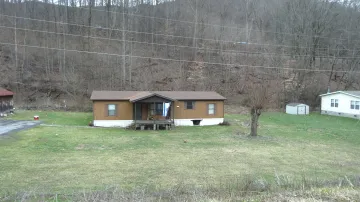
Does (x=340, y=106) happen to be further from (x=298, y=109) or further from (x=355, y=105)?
(x=298, y=109)

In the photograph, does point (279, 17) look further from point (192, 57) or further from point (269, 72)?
point (192, 57)

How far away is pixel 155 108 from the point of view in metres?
24.4

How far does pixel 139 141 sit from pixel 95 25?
32.0m

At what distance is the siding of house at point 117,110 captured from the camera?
22.8 metres

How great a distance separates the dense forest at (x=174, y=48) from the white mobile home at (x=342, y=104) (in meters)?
5.26

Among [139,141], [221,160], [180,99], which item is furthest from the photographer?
[180,99]

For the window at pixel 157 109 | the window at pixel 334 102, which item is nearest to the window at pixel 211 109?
the window at pixel 157 109

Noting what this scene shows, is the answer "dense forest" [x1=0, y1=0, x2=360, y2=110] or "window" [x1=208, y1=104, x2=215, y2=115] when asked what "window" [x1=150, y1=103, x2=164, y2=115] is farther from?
"dense forest" [x1=0, y1=0, x2=360, y2=110]

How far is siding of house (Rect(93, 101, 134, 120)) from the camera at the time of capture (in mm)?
22766

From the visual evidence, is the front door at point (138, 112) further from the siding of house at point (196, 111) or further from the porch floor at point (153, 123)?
the siding of house at point (196, 111)

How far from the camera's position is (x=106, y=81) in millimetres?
37938

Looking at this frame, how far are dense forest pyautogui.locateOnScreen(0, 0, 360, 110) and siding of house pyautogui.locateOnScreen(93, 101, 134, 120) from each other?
12244 millimetres

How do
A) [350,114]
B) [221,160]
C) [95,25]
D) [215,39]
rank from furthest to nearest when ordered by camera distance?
[215,39], [95,25], [350,114], [221,160]

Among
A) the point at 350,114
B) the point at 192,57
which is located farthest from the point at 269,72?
the point at 350,114
